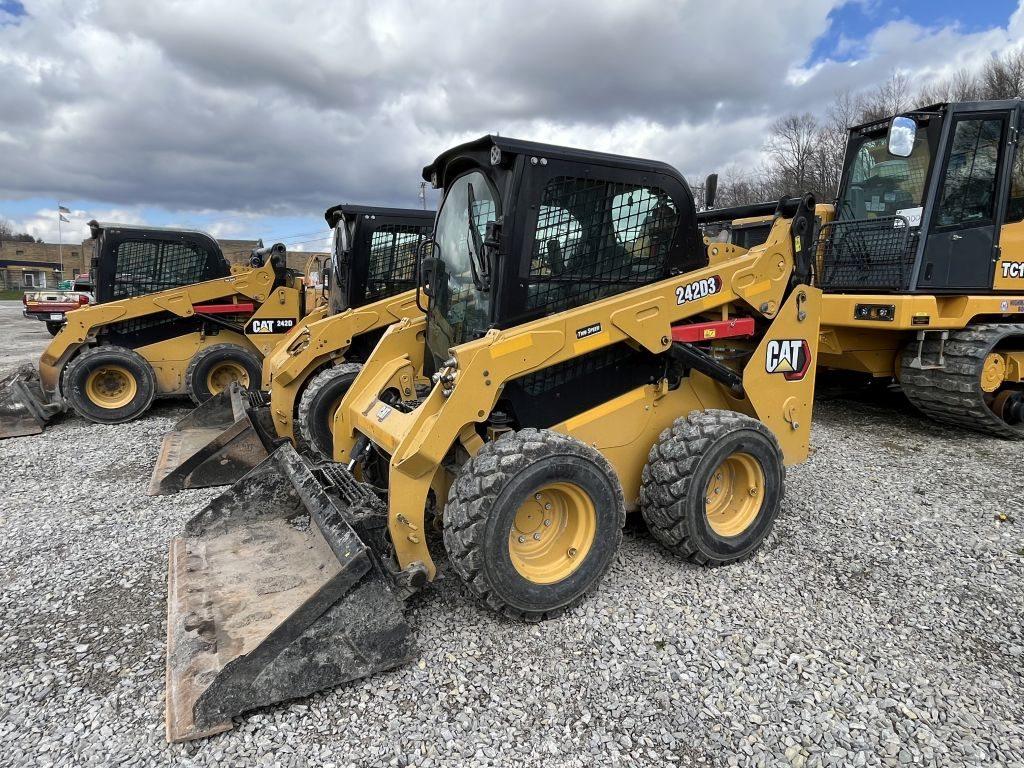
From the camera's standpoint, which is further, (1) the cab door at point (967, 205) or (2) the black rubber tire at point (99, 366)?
(2) the black rubber tire at point (99, 366)

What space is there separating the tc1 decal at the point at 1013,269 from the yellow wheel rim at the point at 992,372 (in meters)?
0.82

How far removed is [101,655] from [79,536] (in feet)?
5.63

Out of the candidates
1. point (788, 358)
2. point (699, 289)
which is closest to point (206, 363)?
point (699, 289)

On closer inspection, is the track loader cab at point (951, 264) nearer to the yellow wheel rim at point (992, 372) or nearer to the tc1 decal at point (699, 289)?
the yellow wheel rim at point (992, 372)

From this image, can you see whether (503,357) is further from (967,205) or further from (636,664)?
(967,205)

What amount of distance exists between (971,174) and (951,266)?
88cm

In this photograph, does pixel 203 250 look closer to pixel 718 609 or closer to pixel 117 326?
pixel 117 326

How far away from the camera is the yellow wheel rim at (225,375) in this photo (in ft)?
27.5

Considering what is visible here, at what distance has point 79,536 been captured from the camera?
436 centimetres

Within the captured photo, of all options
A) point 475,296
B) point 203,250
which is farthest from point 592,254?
point 203,250

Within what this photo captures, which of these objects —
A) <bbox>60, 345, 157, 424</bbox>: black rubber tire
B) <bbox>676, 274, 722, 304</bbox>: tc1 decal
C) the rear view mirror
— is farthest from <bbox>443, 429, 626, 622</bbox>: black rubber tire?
<bbox>60, 345, 157, 424</bbox>: black rubber tire

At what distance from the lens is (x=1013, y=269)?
6.55 metres

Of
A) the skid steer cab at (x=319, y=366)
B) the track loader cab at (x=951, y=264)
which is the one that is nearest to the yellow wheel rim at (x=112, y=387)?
the skid steer cab at (x=319, y=366)

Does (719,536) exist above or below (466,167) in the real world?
below
